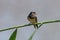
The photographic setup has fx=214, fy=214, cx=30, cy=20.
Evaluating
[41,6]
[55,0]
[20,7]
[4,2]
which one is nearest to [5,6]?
[4,2]

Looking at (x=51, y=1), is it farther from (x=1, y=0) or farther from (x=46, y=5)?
(x=1, y=0)

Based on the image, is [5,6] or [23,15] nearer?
[23,15]

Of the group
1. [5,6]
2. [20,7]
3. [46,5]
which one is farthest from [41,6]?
[5,6]

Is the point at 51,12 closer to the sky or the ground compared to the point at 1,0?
closer to the ground

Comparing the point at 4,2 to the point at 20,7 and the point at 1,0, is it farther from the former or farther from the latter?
the point at 20,7

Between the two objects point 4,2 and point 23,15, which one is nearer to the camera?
point 23,15

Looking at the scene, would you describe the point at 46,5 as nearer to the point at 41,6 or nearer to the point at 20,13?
the point at 41,6

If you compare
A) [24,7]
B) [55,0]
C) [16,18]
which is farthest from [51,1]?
[16,18]
